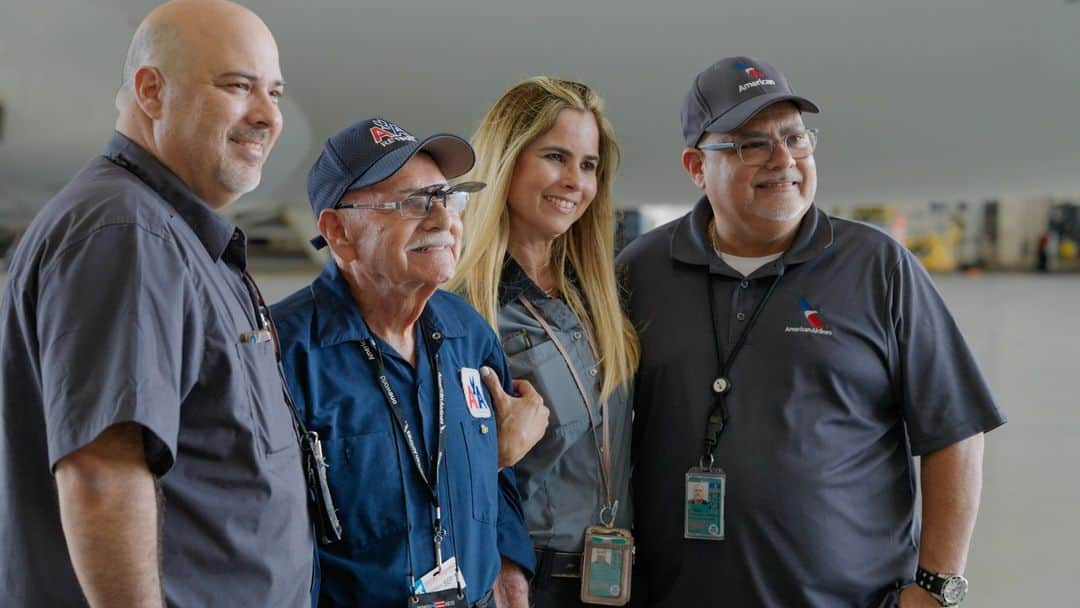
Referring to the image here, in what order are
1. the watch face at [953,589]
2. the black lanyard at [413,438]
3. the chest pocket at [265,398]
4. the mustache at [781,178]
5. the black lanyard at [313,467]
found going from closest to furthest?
the chest pocket at [265,398] < the black lanyard at [313,467] < the black lanyard at [413,438] < the watch face at [953,589] < the mustache at [781,178]

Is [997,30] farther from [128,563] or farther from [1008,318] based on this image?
[1008,318]

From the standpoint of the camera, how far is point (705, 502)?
1.75m

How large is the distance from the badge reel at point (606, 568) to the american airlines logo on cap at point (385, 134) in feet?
2.59

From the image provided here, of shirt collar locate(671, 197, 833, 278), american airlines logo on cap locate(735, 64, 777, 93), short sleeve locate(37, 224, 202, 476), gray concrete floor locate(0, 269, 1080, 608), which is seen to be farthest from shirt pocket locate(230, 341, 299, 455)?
gray concrete floor locate(0, 269, 1080, 608)

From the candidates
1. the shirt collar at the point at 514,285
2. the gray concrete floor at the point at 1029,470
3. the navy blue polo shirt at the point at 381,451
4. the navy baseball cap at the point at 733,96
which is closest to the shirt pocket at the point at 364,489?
the navy blue polo shirt at the point at 381,451

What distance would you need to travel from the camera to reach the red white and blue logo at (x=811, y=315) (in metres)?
1.77

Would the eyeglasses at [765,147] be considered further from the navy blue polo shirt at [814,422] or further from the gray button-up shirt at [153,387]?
the gray button-up shirt at [153,387]

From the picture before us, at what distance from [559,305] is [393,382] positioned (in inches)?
19.8

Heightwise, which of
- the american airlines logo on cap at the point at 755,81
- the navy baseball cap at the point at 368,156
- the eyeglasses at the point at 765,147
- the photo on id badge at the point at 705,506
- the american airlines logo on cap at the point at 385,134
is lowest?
the photo on id badge at the point at 705,506

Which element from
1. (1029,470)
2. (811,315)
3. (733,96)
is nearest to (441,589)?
(811,315)

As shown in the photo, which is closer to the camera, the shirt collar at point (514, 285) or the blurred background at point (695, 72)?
the shirt collar at point (514, 285)

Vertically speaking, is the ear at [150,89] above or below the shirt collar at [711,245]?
above

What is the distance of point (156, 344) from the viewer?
1013 mm

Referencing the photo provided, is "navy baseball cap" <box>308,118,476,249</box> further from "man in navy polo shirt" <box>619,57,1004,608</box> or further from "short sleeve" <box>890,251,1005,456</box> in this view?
"short sleeve" <box>890,251,1005,456</box>
